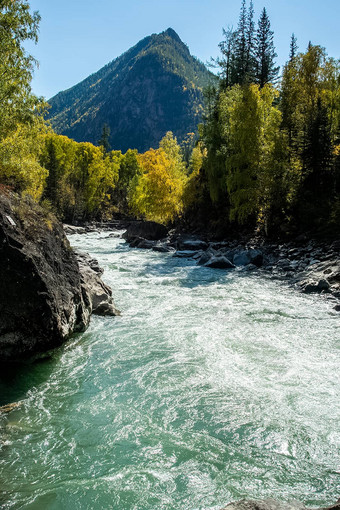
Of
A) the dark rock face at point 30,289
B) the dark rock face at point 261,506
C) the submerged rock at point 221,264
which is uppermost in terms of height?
the dark rock face at point 30,289

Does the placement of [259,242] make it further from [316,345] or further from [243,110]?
[316,345]

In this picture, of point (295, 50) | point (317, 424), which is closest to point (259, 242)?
point (317, 424)

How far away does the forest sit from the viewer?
1159cm

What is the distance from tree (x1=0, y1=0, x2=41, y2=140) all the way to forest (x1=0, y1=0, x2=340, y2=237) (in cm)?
3

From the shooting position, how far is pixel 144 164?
38.0 m

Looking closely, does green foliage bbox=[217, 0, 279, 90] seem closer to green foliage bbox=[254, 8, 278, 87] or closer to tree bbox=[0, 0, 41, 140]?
green foliage bbox=[254, 8, 278, 87]

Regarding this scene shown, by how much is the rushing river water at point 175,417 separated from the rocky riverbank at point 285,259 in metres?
4.13

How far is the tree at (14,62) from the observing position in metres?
10.8

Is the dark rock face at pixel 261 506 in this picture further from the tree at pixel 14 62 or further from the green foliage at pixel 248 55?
the green foliage at pixel 248 55

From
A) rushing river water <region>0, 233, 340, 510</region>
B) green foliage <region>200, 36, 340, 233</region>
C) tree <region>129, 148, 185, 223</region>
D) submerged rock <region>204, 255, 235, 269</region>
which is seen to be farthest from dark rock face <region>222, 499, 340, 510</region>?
tree <region>129, 148, 185, 223</region>

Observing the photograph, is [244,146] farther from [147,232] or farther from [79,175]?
[79,175]

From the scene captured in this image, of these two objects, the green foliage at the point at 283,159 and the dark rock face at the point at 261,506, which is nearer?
the dark rock face at the point at 261,506

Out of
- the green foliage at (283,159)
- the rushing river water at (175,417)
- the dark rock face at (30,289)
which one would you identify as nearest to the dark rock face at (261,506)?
the rushing river water at (175,417)

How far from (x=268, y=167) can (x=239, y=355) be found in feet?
64.6
